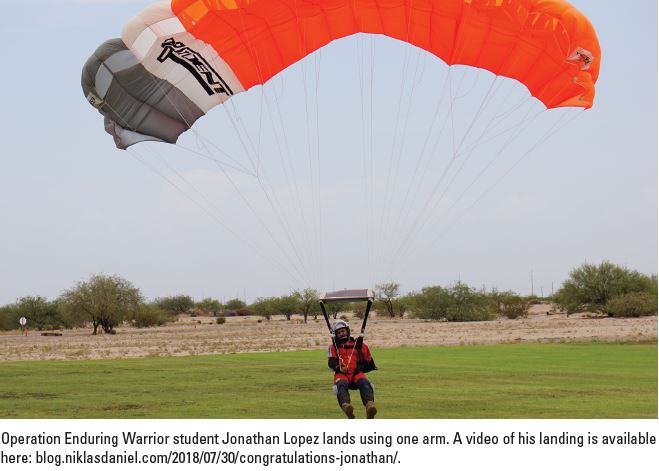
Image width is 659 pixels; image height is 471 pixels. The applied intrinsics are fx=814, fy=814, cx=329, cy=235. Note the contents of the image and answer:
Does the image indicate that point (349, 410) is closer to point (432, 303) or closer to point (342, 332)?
point (342, 332)

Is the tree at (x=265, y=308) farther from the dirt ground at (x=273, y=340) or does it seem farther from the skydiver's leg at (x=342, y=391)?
the skydiver's leg at (x=342, y=391)

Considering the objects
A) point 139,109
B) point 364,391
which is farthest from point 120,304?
point 364,391

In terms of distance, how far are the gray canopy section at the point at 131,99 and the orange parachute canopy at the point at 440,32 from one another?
4.76ft

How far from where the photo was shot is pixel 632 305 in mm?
70625

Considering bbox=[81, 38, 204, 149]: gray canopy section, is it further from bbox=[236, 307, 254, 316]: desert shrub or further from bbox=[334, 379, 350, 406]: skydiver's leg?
bbox=[236, 307, 254, 316]: desert shrub

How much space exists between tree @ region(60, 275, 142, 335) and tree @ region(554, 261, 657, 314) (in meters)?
41.8

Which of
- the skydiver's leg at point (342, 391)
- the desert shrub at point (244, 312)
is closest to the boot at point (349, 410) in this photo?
the skydiver's leg at point (342, 391)

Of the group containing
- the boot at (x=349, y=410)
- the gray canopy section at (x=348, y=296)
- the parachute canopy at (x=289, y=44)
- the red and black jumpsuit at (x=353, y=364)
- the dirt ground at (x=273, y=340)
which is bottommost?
the dirt ground at (x=273, y=340)

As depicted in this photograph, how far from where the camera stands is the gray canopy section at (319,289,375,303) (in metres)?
11.8

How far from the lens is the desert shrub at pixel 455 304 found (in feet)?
269

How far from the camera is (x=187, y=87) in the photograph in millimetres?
A: 15258

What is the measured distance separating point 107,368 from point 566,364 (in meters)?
13.7

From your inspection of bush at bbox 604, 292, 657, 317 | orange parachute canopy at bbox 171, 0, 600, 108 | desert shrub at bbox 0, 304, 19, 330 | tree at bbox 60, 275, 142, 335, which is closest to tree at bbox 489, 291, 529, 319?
bush at bbox 604, 292, 657, 317
